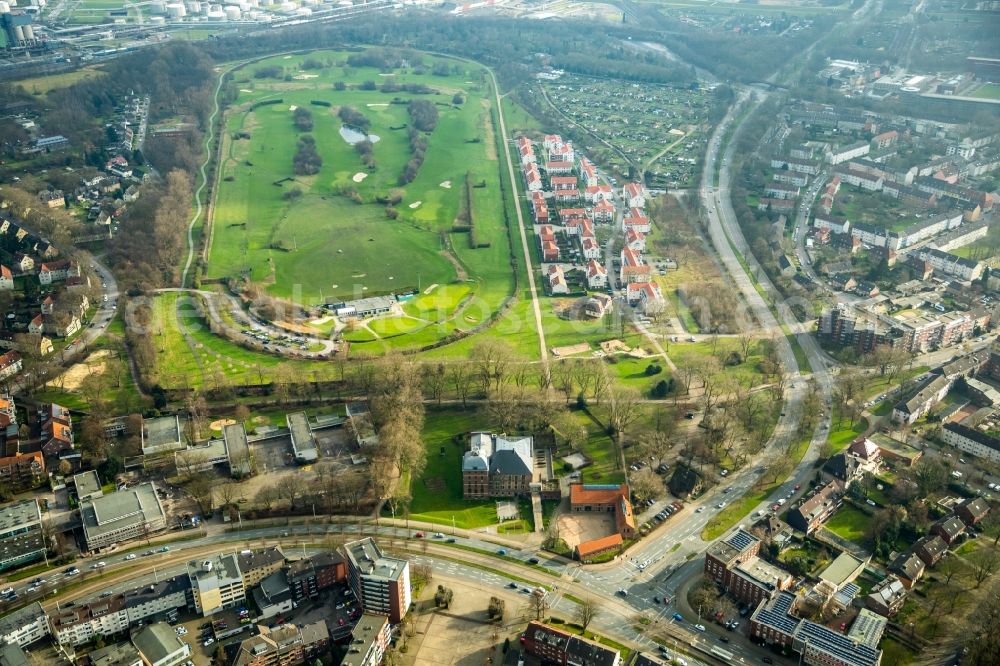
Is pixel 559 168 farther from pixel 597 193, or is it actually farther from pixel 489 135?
pixel 489 135

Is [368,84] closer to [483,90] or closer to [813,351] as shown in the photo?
[483,90]

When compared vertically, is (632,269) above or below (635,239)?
below

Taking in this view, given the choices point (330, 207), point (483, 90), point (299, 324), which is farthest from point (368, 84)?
point (299, 324)

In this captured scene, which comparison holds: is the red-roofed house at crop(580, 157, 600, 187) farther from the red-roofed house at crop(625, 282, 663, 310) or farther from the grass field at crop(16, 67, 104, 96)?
the grass field at crop(16, 67, 104, 96)

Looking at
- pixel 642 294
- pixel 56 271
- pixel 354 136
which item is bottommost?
pixel 642 294

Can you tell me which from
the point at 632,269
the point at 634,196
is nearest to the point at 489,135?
the point at 634,196

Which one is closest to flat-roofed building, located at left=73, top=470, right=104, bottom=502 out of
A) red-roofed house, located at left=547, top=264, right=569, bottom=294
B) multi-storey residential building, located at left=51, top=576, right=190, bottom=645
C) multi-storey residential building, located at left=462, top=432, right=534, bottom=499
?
multi-storey residential building, located at left=51, top=576, right=190, bottom=645

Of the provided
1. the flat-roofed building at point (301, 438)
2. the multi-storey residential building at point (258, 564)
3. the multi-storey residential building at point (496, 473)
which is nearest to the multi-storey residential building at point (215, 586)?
the multi-storey residential building at point (258, 564)

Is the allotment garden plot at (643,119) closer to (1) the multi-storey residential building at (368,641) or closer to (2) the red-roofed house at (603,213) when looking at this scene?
(2) the red-roofed house at (603,213)
